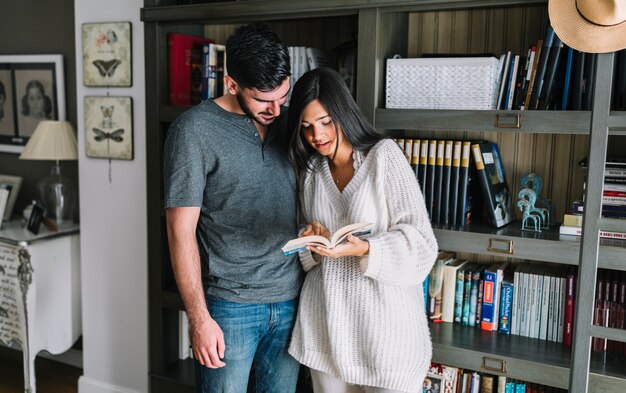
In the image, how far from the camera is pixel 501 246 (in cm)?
203

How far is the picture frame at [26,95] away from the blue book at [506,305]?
240cm

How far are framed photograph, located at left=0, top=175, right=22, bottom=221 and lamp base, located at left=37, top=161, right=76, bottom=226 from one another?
0.81ft

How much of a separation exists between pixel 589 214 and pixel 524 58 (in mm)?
541

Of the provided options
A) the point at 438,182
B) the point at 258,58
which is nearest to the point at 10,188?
the point at 258,58

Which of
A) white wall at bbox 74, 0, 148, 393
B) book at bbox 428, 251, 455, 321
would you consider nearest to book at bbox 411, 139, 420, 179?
book at bbox 428, 251, 455, 321

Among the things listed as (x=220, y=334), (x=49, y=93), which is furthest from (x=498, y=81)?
(x=49, y=93)

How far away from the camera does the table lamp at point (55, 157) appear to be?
3104 mm

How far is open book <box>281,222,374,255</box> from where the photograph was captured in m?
1.62

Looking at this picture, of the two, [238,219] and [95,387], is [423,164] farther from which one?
[95,387]

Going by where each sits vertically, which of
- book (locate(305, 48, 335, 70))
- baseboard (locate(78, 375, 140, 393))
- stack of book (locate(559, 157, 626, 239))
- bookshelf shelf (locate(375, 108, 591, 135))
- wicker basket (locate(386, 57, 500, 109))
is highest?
book (locate(305, 48, 335, 70))

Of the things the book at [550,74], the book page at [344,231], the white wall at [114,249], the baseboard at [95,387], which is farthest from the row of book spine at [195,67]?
the baseboard at [95,387]

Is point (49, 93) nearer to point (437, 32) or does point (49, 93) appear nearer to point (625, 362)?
point (437, 32)

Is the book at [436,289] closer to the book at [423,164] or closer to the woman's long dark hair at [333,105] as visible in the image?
the book at [423,164]

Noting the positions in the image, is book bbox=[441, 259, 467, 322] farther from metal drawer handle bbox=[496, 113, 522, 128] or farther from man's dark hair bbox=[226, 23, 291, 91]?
man's dark hair bbox=[226, 23, 291, 91]
